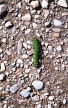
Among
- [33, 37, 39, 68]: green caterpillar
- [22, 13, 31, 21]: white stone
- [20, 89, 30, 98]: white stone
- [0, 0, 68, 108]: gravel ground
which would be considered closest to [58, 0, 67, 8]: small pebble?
[0, 0, 68, 108]: gravel ground

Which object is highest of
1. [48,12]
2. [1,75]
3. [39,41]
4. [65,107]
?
[48,12]

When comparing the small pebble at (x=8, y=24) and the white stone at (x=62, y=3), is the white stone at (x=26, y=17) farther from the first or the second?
the white stone at (x=62, y=3)

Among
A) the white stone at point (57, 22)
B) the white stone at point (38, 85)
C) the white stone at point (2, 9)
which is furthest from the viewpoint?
the white stone at point (2, 9)

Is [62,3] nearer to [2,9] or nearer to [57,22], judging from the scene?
[57,22]

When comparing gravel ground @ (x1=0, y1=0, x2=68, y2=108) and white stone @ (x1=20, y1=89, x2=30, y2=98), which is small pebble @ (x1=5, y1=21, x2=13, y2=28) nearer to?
gravel ground @ (x1=0, y1=0, x2=68, y2=108)

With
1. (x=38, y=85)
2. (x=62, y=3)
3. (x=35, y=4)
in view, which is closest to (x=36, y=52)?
(x=38, y=85)

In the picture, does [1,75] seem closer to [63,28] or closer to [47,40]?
[47,40]

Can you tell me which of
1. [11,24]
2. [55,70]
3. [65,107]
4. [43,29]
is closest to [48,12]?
[43,29]

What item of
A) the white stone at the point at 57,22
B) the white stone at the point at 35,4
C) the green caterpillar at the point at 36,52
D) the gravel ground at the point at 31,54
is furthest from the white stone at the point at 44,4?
the green caterpillar at the point at 36,52
